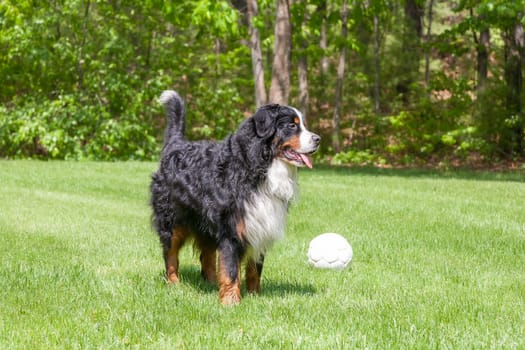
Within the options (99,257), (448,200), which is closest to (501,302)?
(99,257)

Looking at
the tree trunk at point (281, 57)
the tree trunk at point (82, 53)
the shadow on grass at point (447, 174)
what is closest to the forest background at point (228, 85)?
the tree trunk at point (82, 53)

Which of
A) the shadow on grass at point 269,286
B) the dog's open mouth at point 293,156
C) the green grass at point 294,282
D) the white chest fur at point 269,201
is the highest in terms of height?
the dog's open mouth at point 293,156

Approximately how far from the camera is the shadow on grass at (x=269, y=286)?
5836mm

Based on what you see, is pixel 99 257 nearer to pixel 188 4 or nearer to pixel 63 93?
pixel 188 4

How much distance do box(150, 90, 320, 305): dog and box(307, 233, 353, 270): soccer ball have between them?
4.19ft

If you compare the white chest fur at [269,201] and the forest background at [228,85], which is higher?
the forest background at [228,85]

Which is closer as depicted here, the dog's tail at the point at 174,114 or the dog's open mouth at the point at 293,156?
the dog's open mouth at the point at 293,156

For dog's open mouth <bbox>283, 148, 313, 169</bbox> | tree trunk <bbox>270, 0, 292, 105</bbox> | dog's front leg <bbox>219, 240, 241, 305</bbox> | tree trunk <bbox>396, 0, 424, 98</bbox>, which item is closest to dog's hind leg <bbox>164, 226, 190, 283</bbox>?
dog's front leg <bbox>219, 240, 241, 305</bbox>

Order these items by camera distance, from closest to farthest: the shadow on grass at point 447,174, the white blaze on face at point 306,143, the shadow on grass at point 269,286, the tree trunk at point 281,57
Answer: the white blaze on face at point 306,143, the shadow on grass at point 269,286, the shadow on grass at point 447,174, the tree trunk at point 281,57

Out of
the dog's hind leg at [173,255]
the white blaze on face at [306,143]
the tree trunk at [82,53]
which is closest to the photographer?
the white blaze on face at [306,143]

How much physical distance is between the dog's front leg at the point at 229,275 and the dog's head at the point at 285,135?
2.73ft

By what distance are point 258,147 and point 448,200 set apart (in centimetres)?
750

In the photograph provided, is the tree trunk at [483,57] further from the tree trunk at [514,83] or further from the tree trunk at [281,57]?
the tree trunk at [281,57]

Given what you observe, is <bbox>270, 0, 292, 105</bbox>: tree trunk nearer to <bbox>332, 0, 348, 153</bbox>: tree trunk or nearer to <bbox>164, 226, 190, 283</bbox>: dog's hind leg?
<bbox>332, 0, 348, 153</bbox>: tree trunk
